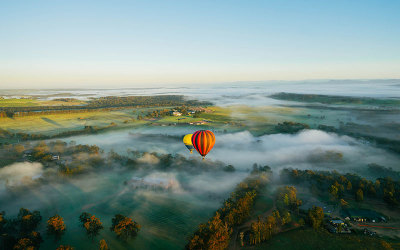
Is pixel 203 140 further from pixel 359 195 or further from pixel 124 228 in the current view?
pixel 359 195

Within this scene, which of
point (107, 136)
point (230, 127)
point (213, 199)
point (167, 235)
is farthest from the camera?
point (230, 127)

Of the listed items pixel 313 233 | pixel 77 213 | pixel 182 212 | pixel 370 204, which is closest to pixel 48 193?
pixel 77 213

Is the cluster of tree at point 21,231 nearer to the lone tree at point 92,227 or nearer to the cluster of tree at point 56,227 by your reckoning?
the cluster of tree at point 56,227

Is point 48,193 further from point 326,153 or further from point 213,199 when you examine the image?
point 326,153

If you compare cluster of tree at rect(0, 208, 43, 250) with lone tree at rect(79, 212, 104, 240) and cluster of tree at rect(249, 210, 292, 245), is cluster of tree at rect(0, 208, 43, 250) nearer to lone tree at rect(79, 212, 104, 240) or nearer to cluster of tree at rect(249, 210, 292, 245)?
lone tree at rect(79, 212, 104, 240)

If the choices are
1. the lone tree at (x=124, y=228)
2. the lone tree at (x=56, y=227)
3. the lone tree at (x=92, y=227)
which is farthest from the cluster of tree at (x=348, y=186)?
the lone tree at (x=56, y=227)
